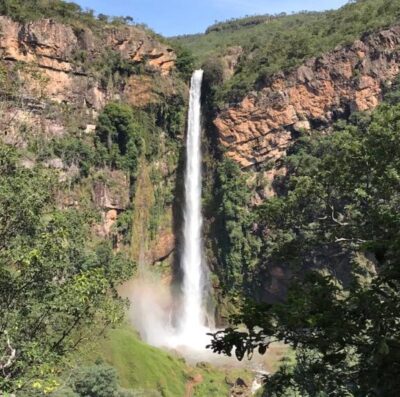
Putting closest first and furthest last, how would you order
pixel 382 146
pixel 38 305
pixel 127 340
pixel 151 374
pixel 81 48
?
1. pixel 38 305
2. pixel 382 146
3. pixel 151 374
4. pixel 127 340
5. pixel 81 48

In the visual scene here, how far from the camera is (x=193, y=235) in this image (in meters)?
37.9

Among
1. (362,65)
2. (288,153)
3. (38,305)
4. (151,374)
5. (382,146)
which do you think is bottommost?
(151,374)

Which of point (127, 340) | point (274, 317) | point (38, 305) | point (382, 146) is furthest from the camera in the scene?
point (127, 340)

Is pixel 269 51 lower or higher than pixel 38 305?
higher

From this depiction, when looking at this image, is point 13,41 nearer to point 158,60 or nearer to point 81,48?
point 81,48

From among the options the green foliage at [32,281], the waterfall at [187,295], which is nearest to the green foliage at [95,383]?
the green foliage at [32,281]

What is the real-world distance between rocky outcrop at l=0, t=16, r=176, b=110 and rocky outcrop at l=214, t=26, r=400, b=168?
8.84m

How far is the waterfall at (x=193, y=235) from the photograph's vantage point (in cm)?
3556

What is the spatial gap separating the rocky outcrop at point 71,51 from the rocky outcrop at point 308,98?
8.84 meters

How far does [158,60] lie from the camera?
4175 cm

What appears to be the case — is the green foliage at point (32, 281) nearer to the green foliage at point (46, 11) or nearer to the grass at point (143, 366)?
the grass at point (143, 366)

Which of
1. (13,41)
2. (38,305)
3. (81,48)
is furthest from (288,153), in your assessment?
(38,305)

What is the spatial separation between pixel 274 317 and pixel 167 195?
114ft

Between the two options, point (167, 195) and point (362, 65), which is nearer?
point (362, 65)
